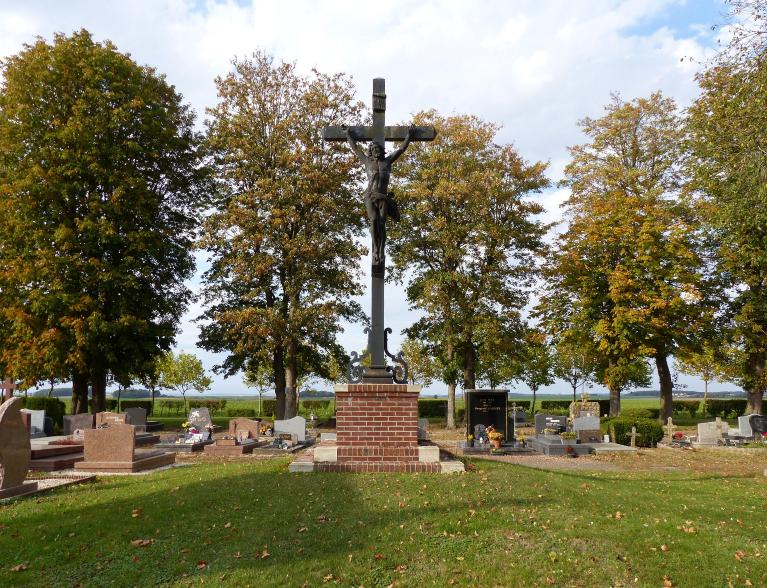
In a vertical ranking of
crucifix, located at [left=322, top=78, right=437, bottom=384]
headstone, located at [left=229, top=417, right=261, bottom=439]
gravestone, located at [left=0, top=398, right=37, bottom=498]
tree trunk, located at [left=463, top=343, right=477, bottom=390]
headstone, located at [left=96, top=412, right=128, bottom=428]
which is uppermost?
crucifix, located at [left=322, top=78, right=437, bottom=384]

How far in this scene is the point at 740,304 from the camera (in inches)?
1067

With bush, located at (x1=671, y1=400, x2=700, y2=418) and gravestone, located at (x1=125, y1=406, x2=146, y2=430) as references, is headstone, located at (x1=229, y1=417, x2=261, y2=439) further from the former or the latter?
bush, located at (x1=671, y1=400, x2=700, y2=418)

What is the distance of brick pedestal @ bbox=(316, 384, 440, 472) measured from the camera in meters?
9.19

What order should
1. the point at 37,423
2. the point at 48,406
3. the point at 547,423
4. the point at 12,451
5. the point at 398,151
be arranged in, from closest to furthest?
1. the point at 12,451
2. the point at 398,151
3. the point at 37,423
4. the point at 547,423
5. the point at 48,406

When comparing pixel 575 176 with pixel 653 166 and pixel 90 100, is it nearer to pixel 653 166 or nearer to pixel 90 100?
pixel 653 166

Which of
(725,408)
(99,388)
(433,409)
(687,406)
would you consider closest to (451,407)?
(433,409)

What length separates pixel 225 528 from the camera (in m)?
6.66

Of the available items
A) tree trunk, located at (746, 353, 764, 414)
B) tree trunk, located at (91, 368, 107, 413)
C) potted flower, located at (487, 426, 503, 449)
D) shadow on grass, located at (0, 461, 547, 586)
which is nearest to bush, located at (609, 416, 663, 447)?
potted flower, located at (487, 426, 503, 449)

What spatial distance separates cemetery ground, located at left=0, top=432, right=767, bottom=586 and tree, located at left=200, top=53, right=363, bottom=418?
53.8 feet

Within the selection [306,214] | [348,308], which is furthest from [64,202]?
[348,308]

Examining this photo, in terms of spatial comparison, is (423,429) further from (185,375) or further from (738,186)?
(185,375)

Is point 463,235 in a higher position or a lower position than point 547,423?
higher

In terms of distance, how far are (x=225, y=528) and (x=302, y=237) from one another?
1963cm

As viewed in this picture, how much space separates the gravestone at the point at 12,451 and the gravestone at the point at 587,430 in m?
17.0
